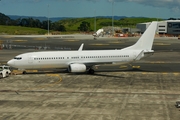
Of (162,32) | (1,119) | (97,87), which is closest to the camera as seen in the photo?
(1,119)

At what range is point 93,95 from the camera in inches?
1478

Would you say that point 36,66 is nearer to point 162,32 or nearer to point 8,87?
point 8,87

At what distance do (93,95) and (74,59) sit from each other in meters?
15.5

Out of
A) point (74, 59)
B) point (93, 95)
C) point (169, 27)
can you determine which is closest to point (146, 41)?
point (74, 59)

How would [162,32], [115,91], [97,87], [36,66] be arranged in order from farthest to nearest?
[162,32]
[36,66]
[97,87]
[115,91]

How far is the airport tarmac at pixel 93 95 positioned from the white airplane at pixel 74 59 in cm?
158

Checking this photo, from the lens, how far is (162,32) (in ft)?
655

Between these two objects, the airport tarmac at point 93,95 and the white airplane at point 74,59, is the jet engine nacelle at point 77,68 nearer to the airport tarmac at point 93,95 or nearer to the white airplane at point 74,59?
the white airplane at point 74,59

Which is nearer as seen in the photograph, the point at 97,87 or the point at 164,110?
the point at 164,110

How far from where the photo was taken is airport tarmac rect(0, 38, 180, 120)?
29.6 meters

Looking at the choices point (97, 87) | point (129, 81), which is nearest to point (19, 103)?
point (97, 87)

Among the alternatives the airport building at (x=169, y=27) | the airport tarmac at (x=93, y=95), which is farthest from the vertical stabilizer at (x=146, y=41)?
the airport building at (x=169, y=27)

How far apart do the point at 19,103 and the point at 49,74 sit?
19.1 metres

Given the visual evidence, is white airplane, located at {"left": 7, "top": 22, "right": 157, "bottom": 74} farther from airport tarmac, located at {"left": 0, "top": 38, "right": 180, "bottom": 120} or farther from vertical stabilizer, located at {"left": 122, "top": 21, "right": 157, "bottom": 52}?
airport tarmac, located at {"left": 0, "top": 38, "right": 180, "bottom": 120}
